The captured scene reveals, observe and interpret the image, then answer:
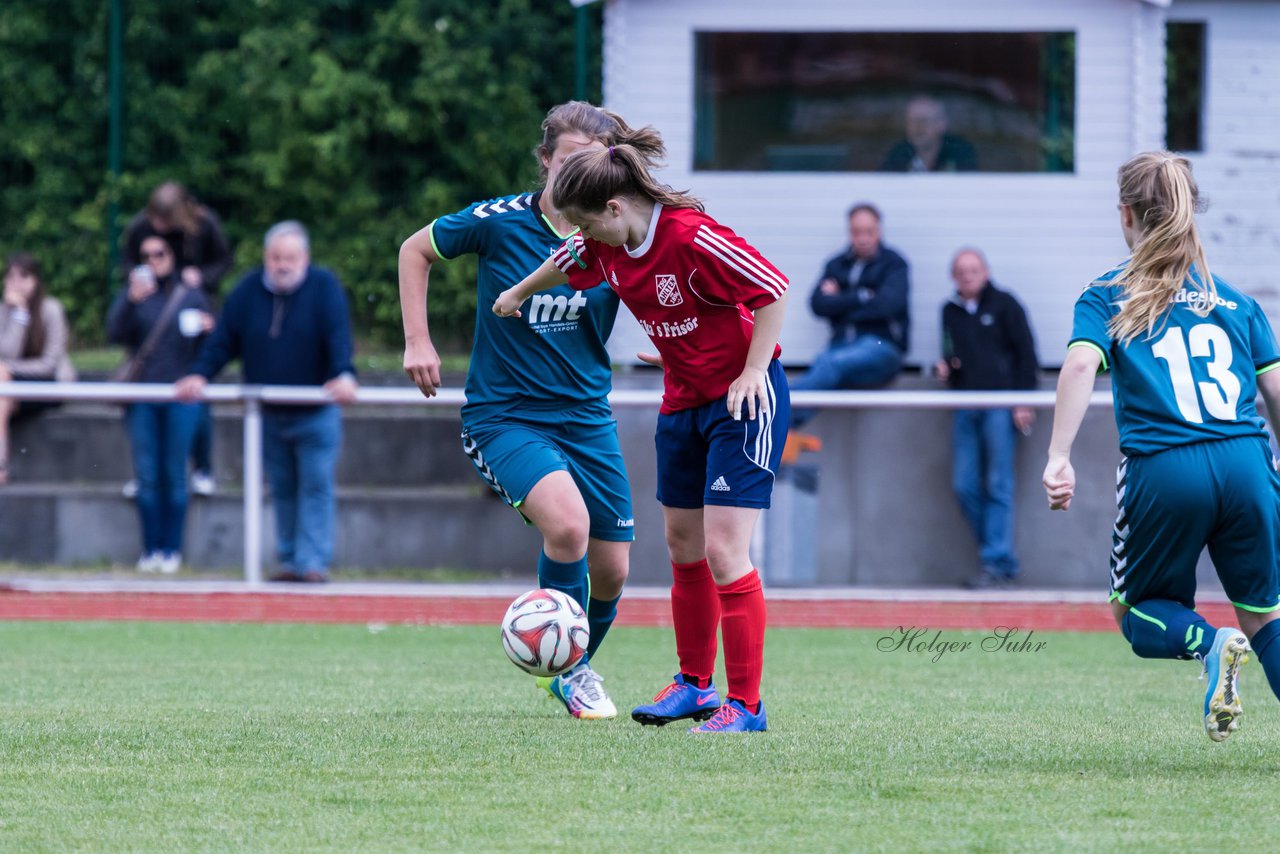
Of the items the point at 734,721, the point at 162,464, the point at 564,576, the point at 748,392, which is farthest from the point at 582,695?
the point at 162,464

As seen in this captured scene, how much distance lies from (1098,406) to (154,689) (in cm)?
649

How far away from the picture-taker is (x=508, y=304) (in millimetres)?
5688

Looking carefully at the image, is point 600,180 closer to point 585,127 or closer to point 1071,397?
point 585,127

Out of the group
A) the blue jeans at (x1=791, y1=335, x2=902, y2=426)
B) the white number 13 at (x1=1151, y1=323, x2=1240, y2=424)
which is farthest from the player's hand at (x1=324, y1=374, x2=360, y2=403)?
the white number 13 at (x1=1151, y1=323, x2=1240, y2=424)

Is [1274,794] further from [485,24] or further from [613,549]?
[485,24]

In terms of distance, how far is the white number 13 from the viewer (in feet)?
15.1

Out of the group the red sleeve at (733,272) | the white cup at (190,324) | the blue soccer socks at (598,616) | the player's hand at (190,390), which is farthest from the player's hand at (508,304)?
the white cup at (190,324)

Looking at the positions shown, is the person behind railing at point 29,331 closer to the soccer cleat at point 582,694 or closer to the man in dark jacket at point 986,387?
the man in dark jacket at point 986,387

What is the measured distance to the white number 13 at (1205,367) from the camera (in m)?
4.59

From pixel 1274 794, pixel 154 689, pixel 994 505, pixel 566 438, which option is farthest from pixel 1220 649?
pixel 994 505

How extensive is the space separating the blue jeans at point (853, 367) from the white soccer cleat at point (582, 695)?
5.93 meters

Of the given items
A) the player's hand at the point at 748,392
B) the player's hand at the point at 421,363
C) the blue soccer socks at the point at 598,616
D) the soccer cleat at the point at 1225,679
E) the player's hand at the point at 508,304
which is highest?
the player's hand at the point at 508,304

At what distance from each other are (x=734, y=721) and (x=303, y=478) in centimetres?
611

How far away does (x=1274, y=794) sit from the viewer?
14.0 feet
